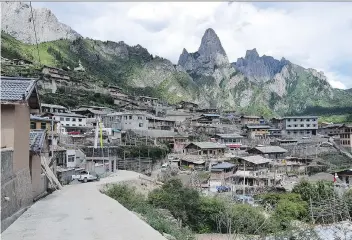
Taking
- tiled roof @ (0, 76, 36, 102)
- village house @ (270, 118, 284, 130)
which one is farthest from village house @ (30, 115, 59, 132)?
village house @ (270, 118, 284, 130)

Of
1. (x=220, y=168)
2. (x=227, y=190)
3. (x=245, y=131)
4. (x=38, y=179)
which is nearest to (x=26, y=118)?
(x=38, y=179)

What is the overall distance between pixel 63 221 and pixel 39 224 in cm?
77

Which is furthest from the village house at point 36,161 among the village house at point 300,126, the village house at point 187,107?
the village house at point 187,107

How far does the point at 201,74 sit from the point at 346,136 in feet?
356

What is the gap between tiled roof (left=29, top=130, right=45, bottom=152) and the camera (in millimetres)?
15080

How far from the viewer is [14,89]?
11.3 m

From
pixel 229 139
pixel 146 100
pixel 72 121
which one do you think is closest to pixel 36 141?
pixel 72 121

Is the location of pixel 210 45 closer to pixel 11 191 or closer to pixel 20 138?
pixel 20 138

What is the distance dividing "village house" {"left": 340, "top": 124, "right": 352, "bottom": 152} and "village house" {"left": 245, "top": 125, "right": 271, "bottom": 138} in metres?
13.3

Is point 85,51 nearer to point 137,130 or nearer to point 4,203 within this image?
point 137,130

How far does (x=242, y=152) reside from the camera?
183ft

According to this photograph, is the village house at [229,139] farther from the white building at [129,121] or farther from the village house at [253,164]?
the village house at [253,164]

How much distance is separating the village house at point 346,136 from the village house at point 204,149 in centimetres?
2569

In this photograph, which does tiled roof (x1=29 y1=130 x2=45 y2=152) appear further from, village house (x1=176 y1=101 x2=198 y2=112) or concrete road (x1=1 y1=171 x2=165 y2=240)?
village house (x1=176 y1=101 x2=198 y2=112)
